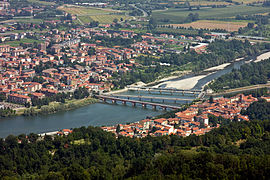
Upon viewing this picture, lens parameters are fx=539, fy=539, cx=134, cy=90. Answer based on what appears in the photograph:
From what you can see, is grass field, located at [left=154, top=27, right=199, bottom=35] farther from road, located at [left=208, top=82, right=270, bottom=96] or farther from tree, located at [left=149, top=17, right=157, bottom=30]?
road, located at [left=208, top=82, right=270, bottom=96]

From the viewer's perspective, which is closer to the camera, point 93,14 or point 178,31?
point 178,31

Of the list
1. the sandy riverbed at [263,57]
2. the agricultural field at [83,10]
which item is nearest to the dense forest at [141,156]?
the sandy riverbed at [263,57]

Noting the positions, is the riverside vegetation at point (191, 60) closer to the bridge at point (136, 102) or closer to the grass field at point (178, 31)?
the bridge at point (136, 102)

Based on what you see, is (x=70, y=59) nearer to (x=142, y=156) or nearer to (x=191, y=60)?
(x=191, y=60)

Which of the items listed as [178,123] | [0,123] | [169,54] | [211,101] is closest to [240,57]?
[169,54]

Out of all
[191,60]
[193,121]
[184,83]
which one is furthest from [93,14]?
[193,121]

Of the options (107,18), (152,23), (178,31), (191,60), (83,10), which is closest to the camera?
(191,60)

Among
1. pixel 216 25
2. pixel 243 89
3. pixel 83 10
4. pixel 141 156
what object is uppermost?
pixel 83 10
